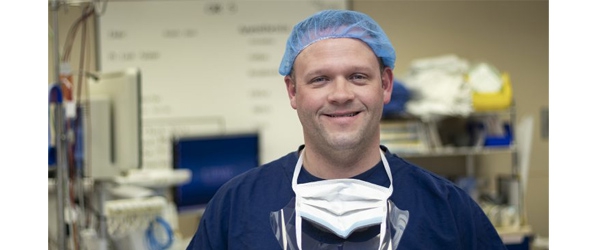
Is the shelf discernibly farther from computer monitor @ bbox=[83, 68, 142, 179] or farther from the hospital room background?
computer monitor @ bbox=[83, 68, 142, 179]

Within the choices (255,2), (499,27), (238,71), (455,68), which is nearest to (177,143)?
(238,71)

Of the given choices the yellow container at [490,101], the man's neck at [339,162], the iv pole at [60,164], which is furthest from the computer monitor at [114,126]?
the yellow container at [490,101]

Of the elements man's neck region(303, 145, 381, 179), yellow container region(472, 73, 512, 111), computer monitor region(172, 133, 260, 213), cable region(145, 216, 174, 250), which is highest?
yellow container region(472, 73, 512, 111)

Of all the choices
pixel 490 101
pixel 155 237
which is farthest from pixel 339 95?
pixel 490 101

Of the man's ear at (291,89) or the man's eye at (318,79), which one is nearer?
the man's eye at (318,79)

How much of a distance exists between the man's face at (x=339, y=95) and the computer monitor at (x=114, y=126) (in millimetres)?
1143

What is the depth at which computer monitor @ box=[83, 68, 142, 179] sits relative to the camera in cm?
267

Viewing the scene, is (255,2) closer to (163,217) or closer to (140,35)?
(140,35)

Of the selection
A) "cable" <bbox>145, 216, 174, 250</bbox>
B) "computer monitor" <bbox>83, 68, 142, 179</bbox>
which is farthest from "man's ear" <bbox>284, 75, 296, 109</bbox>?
"cable" <bbox>145, 216, 174, 250</bbox>

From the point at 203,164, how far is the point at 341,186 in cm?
259

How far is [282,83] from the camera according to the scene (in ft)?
15.3

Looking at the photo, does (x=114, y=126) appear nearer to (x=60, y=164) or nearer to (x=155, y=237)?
(x=60, y=164)

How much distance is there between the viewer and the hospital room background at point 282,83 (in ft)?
14.3

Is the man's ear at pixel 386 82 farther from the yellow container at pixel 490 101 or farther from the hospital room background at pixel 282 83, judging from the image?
the yellow container at pixel 490 101
